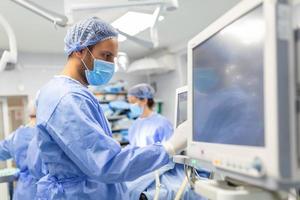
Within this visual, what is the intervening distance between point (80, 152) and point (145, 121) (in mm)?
2289

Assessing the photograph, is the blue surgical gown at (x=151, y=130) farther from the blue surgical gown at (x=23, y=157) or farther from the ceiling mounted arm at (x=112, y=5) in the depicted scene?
the ceiling mounted arm at (x=112, y=5)

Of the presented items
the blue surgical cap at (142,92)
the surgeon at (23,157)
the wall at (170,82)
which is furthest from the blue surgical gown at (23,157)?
the wall at (170,82)

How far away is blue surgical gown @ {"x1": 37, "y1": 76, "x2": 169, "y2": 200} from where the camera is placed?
0.97 m

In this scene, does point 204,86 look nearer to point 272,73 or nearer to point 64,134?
point 272,73

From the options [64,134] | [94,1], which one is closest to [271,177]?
[64,134]

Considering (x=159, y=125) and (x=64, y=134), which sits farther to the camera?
(x=159, y=125)

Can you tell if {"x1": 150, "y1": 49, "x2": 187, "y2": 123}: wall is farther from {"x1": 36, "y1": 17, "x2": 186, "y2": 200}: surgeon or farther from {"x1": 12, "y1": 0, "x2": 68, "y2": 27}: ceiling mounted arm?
{"x1": 36, "y1": 17, "x2": 186, "y2": 200}: surgeon

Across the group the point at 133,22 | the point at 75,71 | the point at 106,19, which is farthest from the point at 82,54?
the point at 133,22

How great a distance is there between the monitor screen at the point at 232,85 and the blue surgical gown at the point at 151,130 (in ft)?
6.16

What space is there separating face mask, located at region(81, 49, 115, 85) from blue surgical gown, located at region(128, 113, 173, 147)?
1.55 meters

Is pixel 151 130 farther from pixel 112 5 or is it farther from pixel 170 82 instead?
pixel 170 82

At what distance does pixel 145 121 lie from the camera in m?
3.26

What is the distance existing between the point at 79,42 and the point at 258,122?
85cm

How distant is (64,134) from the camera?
1.01 m
